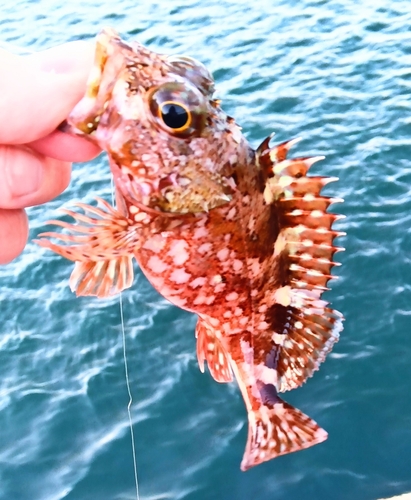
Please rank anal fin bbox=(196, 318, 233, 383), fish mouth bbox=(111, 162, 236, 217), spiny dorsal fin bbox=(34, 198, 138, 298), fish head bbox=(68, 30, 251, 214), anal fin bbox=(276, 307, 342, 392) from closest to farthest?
fish head bbox=(68, 30, 251, 214)
spiny dorsal fin bbox=(34, 198, 138, 298)
fish mouth bbox=(111, 162, 236, 217)
anal fin bbox=(276, 307, 342, 392)
anal fin bbox=(196, 318, 233, 383)

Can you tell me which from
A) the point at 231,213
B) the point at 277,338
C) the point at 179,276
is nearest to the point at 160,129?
the point at 231,213

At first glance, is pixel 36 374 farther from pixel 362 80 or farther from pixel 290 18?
pixel 290 18

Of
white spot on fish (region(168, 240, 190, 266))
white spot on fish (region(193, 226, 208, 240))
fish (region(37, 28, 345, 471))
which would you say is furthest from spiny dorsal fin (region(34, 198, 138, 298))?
white spot on fish (region(193, 226, 208, 240))

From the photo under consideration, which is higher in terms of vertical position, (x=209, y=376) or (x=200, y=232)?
(x=200, y=232)

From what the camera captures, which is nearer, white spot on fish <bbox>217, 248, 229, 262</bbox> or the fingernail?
the fingernail

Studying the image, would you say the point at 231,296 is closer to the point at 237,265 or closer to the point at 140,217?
the point at 237,265

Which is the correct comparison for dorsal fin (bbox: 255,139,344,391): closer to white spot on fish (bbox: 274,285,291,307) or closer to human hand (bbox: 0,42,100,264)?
white spot on fish (bbox: 274,285,291,307)

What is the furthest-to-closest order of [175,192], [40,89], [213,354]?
[213,354] < [175,192] < [40,89]
